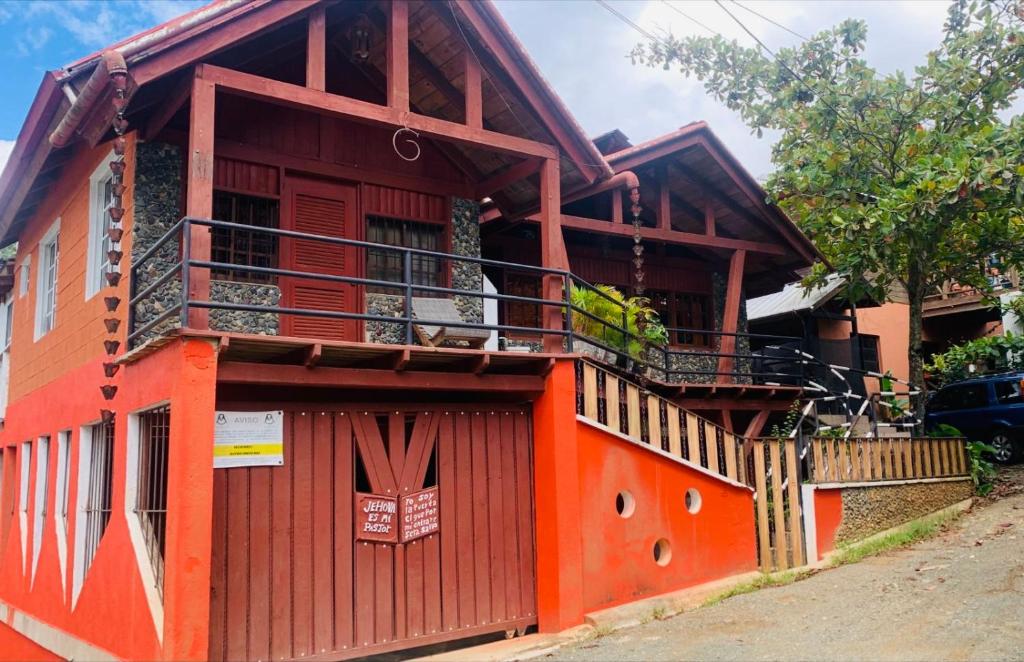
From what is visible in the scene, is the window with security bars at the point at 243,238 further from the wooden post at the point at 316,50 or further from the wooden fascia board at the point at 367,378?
the wooden fascia board at the point at 367,378

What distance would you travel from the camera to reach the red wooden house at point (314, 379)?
7508 millimetres

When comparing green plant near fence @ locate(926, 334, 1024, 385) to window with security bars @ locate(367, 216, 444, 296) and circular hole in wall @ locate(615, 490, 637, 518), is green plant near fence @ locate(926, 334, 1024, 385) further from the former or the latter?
window with security bars @ locate(367, 216, 444, 296)

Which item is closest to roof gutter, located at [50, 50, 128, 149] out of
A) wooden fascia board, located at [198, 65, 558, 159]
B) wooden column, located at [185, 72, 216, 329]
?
wooden column, located at [185, 72, 216, 329]

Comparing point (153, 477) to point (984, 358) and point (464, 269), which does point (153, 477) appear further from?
point (984, 358)

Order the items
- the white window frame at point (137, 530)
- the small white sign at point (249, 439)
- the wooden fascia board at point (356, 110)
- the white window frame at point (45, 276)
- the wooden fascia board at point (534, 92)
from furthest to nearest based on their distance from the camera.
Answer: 1. the white window frame at point (45, 276)
2. the wooden fascia board at point (534, 92)
3. the wooden fascia board at point (356, 110)
4. the small white sign at point (249, 439)
5. the white window frame at point (137, 530)

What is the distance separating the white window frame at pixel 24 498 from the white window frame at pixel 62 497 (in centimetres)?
189

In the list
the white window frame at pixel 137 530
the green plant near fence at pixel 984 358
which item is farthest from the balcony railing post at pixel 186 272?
the green plant near fence at pixel 984 358

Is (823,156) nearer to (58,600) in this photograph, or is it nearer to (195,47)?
(195,47)

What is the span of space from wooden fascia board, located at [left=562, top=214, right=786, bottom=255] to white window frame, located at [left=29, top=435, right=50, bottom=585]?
327 inches

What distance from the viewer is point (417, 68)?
35.7ft

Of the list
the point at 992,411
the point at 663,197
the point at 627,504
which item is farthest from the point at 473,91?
the point at 992,411

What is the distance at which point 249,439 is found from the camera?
774 centimetres

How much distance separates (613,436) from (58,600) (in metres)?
6.91

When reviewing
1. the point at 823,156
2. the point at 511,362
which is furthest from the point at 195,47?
the point at 823,156
